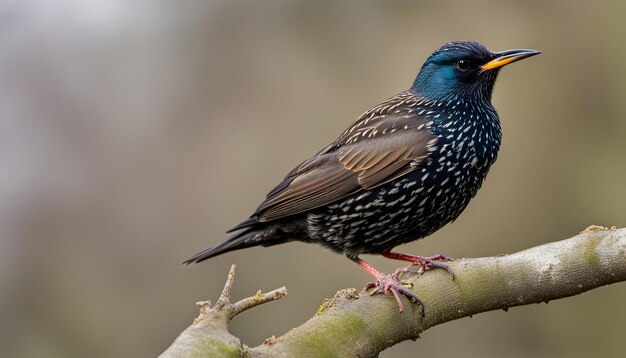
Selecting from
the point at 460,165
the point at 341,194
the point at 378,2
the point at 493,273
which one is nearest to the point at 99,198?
the point at 378,2

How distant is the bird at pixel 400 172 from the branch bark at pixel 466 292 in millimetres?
425

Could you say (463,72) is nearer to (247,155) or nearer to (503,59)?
(503,59)

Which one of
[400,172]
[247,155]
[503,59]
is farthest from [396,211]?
[247,155]

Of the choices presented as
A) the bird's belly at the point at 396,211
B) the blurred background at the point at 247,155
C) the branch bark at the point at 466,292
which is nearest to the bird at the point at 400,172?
the bird's belly at the point at 396,211

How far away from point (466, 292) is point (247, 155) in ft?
13.0

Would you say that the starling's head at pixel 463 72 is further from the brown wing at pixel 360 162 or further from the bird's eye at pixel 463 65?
the brown wing at pixel 360 162

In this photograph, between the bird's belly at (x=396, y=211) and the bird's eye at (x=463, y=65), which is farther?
the bird's eye at (x=463, y=65)

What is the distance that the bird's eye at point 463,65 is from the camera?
5258mm

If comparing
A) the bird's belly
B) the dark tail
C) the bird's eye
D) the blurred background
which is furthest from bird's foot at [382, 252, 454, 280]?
the blurred background

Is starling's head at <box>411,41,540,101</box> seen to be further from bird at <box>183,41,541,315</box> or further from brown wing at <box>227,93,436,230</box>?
brown wing at <box>227,93,436,230</box>

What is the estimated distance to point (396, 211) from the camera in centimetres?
494

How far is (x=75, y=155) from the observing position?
8.15 metres

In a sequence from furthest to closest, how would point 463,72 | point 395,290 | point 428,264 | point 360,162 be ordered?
point 463,72 → point 360,162 → point 428,264 → point 395,290

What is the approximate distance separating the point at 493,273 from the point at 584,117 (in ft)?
12.7
